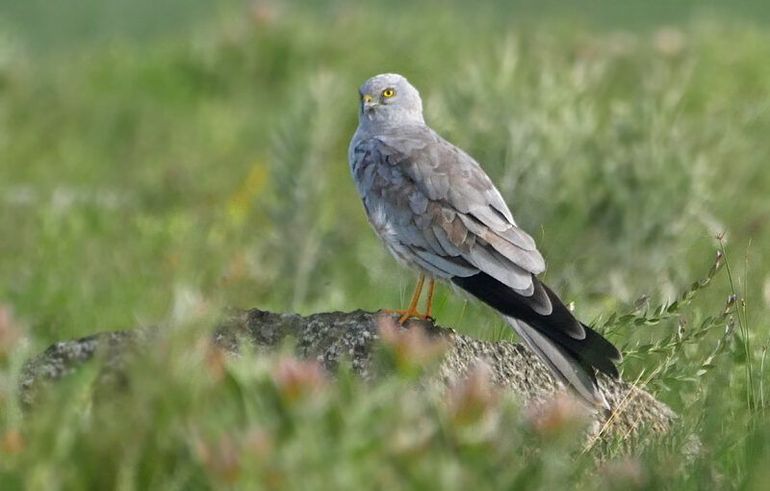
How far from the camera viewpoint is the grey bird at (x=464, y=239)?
411 cm

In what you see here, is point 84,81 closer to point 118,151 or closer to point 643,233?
point 118,151

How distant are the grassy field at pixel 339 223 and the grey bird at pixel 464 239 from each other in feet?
0.80

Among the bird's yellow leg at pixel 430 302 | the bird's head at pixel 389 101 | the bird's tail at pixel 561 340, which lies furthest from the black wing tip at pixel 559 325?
the bird's head at pixel 389 101

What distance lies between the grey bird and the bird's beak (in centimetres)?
21

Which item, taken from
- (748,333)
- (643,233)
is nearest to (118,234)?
(643,233)

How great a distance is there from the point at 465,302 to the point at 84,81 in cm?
920

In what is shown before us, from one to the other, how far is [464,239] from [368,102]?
135 cm

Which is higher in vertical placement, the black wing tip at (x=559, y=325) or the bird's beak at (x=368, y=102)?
the black wing tip at (x=559, y=325)

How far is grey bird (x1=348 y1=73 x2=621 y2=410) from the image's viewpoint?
4.11 m

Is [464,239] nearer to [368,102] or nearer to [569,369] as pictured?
[569,369]

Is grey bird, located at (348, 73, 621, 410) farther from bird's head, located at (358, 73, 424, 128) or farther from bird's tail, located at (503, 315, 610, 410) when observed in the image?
bird's head, located at (358, 73, 424, 128)

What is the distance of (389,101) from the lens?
5.90m

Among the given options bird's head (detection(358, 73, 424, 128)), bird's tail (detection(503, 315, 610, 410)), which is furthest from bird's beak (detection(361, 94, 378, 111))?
bird's tail (detection(503, 315, 610, 410))

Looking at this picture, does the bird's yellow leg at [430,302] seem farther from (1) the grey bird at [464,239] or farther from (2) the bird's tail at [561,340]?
(2) the bird's tail at [561,340]
